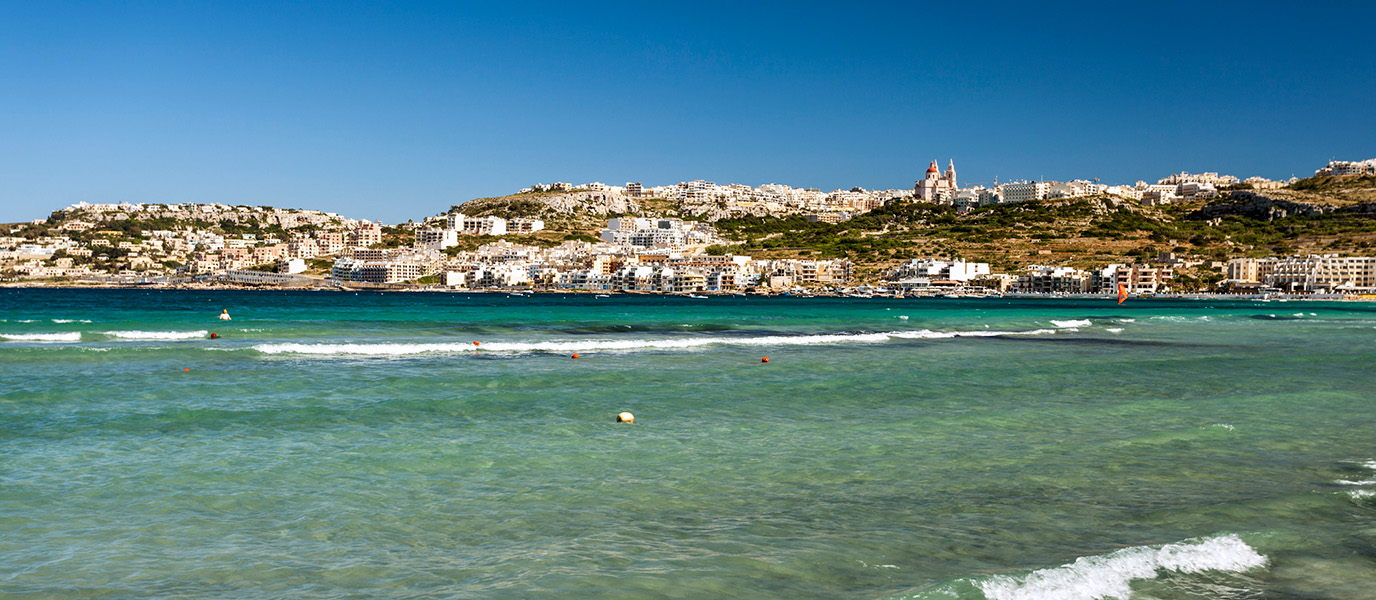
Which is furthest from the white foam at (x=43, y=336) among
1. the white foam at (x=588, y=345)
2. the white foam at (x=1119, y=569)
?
the white foam at (x=1119, y=569)

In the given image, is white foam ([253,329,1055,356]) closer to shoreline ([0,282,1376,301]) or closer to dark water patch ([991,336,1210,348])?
dark water patch ([991,336,1210,348])

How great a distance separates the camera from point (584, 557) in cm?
741

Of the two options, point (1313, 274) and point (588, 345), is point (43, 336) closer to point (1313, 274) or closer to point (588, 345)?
point (588, 345)

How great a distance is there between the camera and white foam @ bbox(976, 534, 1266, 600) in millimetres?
6633

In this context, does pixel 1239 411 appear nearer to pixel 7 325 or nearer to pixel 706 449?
pixel 706 449

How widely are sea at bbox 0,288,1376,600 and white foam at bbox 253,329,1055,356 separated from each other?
16.3 feet

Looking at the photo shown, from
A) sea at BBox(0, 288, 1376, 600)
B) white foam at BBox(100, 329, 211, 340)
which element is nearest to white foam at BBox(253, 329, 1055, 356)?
sea at BBox(0, 288, 1376, 600)

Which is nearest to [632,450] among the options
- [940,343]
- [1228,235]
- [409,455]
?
[409,455]

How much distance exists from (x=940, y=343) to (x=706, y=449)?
23.7m

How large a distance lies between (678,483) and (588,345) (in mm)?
21824

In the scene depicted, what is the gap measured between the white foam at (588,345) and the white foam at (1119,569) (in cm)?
2272

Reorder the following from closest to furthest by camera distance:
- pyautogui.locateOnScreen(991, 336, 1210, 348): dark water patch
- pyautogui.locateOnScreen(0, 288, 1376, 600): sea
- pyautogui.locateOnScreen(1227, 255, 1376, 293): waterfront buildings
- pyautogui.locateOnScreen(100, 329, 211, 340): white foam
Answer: pyautogui.locateOnScreen(0, 288, 1376, 600): sea
pyautogui.locateOnScreen(100, 329, 211, 340): white foam
pyautogui.locateOnScreen(991, 336, 1210, 348): dark water patch
pyautogui.locateOnScreen(1227, 255, 1376, 293): waterfront buildings

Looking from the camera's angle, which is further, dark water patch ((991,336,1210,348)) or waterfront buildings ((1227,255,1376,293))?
waterfront buildings ((1227,255,1376,293))

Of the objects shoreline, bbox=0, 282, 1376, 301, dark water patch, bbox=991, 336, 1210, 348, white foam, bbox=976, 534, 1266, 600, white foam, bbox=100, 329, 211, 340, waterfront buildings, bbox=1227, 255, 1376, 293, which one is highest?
waterfront buildings, bbox=1227, 255, 1376, 293
